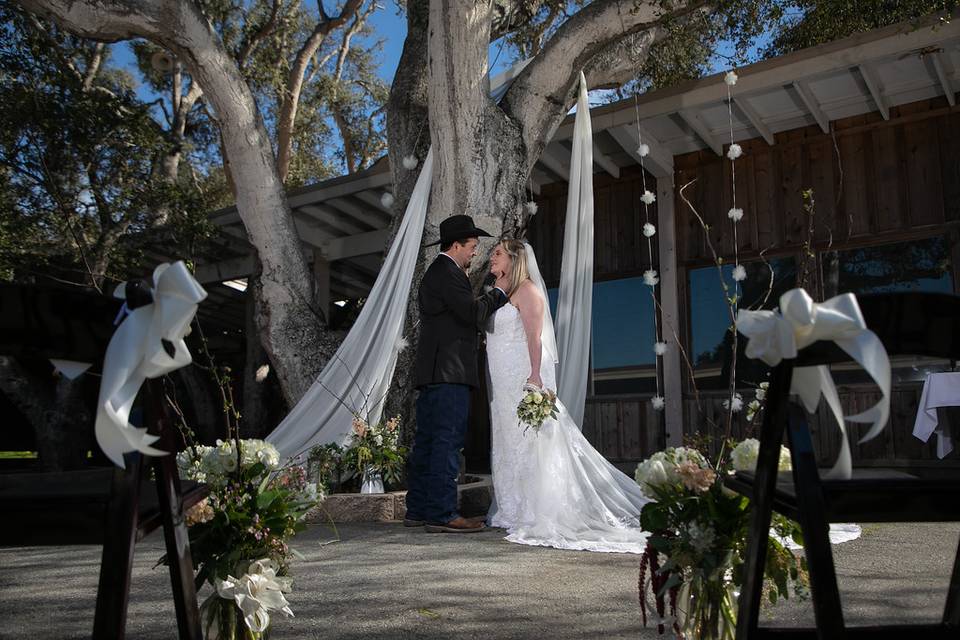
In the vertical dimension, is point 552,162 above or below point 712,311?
above

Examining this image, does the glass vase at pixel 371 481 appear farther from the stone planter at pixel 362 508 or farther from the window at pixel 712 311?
the window at pixel 712 311

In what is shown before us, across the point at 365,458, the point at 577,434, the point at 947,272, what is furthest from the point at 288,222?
the point at 947,272

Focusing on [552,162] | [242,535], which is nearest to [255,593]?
[242,535]

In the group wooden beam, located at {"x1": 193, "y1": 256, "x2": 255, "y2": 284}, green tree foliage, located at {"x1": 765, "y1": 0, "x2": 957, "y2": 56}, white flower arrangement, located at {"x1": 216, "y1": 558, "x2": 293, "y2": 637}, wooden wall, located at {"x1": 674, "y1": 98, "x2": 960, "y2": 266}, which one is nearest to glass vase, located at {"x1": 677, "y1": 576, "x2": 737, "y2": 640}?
white flower arrangement, located at {"x1": 216, "y1": 558, "x2": 293, "y2": 637}

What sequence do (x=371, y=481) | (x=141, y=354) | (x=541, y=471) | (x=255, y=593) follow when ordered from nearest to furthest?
(x=141, y=354) → (x=255, y=593) → (x=541, y=471) → (x=371, y=481)

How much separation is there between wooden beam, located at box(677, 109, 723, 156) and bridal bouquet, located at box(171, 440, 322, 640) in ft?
18.9

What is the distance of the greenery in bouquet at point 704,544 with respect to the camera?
1.89m

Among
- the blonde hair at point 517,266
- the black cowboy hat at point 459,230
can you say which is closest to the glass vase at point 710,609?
the black cowboy hat at point 459,230

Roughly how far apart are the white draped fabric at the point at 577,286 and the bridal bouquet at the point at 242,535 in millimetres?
3309

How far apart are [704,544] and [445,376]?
2787mm

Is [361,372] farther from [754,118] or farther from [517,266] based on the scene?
[754,118]

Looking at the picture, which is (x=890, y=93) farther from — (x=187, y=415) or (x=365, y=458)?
(x=187, y=415)

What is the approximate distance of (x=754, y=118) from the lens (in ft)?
24.0

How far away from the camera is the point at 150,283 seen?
1539mm
